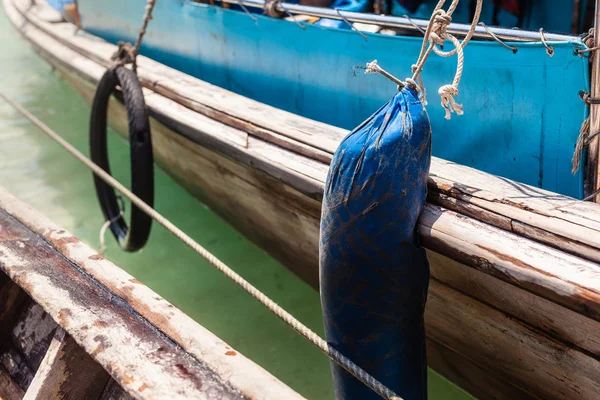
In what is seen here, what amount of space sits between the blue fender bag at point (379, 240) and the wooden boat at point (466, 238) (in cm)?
11

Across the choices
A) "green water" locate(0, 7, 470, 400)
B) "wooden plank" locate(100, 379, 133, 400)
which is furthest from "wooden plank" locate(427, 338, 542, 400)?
"wooden plank" locate(100, 379, 133, 400)

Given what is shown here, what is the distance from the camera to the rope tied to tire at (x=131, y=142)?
9.74 feet

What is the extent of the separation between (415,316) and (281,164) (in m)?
0.80

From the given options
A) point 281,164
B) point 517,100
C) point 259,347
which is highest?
point 517,100

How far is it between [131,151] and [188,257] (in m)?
0.88

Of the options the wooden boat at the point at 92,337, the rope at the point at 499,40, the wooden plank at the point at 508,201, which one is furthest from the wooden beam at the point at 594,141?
the wooden boat at the point at 92,337

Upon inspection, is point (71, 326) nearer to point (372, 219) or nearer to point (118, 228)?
point (372, 219)

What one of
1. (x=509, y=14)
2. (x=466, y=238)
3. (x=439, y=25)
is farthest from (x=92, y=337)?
(x=509, y=14)

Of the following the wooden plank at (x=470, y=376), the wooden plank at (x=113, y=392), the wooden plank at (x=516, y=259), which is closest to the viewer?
the wooden plank at (x=516, y=259)

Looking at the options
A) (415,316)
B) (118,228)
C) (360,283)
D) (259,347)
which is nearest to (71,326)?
(360,283)

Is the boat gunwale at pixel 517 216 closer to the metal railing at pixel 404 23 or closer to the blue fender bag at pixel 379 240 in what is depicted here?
the blue fender bag at pixel 379 240

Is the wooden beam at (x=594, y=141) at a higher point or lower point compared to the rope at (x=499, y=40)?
lower

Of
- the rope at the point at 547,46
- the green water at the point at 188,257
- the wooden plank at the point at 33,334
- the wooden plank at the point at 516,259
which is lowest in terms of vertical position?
the green water at the point at 188,257

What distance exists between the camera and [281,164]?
226 cm
